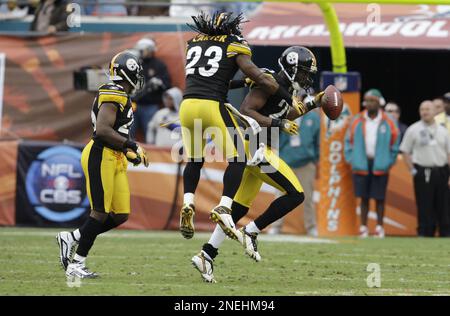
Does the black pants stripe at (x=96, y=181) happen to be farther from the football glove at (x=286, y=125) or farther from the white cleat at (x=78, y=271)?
the football glove at (x=286, y=125)

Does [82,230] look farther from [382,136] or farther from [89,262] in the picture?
[382,136]

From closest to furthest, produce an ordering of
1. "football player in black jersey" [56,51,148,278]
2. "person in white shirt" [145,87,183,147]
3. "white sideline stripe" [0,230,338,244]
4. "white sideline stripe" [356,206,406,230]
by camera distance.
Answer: "football player in black jersey" [56,51,148,278] → "white sideline stripe" [0,230,338,244] → "white sideline stripe" [356,206,406,230] → "person in white shirt" [145,87,183,147]

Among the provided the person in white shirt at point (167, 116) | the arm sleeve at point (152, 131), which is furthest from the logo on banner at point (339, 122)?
the arm sleeve at point (152, 131)

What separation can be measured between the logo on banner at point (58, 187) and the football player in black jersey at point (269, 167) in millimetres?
5189

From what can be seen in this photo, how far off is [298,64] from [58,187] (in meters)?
5.63

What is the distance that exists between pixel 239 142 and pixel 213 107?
0.33 meters

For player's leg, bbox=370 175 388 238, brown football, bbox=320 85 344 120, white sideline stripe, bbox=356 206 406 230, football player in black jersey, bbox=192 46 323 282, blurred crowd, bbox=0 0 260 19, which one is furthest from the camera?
blurred crowd, bbox=0 0 260 19

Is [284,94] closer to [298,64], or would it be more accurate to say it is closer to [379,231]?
[298,64]

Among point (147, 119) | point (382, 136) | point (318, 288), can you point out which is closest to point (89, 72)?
point (147, 119)

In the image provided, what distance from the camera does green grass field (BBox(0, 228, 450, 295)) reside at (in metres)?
7.78

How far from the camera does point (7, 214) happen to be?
45.2 feet

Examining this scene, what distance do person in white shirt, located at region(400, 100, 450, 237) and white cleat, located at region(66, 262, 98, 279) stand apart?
6083 millimetres

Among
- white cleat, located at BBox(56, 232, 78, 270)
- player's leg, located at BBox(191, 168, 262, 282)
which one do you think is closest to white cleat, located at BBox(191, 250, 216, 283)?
player's leg, located at BBox(191, 168, 262, 282)

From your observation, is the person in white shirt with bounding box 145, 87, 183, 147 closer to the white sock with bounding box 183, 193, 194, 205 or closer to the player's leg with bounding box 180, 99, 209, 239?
the player's leg with bounding box 180, 99, 209, 239
